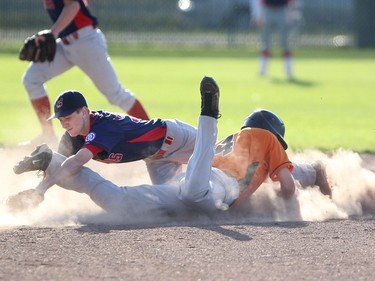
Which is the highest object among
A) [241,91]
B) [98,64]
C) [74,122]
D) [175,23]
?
[74,122]

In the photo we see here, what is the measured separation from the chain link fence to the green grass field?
2599 millimetres

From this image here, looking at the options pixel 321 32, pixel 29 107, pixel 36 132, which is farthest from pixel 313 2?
pixel 36 132

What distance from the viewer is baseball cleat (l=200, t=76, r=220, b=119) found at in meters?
6.56

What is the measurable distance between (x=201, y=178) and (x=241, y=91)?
439 inches

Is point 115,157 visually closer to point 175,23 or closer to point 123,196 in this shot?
point 123,196

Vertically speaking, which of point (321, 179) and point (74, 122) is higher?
point (74, 122)

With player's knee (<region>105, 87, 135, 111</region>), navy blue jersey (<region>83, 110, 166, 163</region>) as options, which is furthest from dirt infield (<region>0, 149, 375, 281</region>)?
player's knee (<region>105, 87, 135, 111</region>)

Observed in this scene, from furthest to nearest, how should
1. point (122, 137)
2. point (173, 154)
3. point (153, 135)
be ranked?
1. point (173, 154)
2. point (153, 135)
3. point (122, 137)

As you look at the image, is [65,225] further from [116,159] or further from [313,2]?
[313,2]

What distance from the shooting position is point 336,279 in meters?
5.05

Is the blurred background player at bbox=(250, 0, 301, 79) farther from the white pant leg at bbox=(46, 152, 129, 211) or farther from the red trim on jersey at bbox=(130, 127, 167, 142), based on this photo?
the white pant leg at bbox=(46, 152, 129, 211)

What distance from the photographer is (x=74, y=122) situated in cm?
668

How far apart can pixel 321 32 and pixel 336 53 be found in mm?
3277

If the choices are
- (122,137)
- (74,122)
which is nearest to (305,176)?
(122,137)
